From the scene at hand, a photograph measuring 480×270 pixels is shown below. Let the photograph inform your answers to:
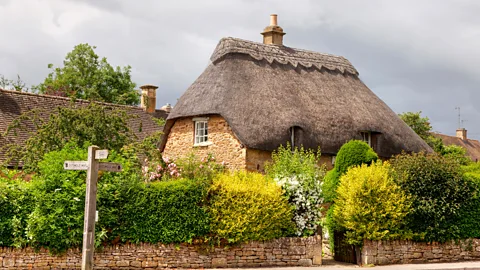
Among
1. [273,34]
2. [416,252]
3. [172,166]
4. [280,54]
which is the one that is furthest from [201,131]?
[416,252]

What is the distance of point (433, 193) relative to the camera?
19922 millimetres

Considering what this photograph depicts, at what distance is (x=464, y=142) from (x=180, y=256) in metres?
51.7

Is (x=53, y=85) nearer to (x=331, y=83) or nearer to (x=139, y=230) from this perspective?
(x=331, y=83)

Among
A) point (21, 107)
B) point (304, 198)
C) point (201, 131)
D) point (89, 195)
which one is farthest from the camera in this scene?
point (21, 107)

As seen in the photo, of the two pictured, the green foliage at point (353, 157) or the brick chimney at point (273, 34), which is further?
the brick chimney at point (273, 34)

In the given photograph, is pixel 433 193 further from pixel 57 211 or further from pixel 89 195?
pixel 57 211

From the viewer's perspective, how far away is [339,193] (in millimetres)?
19938

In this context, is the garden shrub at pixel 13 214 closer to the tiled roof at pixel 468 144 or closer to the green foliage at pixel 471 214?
the green foliage at pixel 471 214

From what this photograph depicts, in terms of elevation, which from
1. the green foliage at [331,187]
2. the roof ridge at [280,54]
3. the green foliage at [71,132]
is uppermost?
the roof ridge at [280,54]

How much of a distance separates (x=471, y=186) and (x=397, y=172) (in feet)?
8.25

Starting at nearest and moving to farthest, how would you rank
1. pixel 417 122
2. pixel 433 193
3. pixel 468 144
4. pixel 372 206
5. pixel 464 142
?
pixel 372 206, pixel 433 193, pixel 417 122, pixel 464 142, pixel 468 144

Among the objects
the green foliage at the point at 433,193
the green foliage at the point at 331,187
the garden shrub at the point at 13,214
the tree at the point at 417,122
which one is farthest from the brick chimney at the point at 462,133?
the garden shrub at the point at 13,214

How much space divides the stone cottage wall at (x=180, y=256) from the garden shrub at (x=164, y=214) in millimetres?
318

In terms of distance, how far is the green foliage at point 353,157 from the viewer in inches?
804
